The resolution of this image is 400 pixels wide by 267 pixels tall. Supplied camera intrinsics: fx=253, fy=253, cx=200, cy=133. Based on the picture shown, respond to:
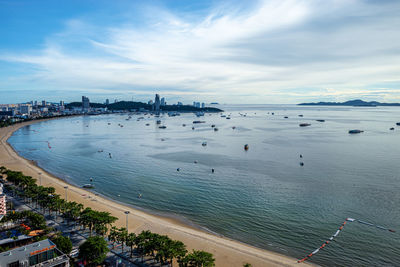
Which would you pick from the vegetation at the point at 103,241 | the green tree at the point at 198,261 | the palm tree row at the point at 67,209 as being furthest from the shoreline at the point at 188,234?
the palm tree row at the point at 67,209

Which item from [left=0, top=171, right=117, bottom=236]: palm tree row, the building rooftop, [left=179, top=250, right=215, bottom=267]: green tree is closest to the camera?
the building rooftop

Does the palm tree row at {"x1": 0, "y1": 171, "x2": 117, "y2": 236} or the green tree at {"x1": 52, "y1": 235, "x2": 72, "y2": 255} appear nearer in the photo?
the green tree at {"x1": 52, "y1": 235, "x2": 72, "y2": 255}

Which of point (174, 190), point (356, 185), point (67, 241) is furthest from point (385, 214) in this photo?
point (67, 241)

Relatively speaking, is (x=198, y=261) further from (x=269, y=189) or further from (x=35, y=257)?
(x=269, y=189)

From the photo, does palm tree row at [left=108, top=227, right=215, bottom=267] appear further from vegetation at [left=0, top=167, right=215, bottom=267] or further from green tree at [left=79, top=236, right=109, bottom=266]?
green tree at [left=79, top=236, right=109, bottom=266]

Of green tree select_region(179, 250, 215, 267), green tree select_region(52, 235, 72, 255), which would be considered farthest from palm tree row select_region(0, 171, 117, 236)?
green tree select_region(179, 250, 215, 267)

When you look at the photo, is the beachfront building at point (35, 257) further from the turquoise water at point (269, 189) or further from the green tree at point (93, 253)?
the turquoise water at point (269, 189)

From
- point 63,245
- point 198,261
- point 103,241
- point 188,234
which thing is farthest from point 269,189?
point 63,245

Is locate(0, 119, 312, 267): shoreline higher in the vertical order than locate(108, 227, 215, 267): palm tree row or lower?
lower
